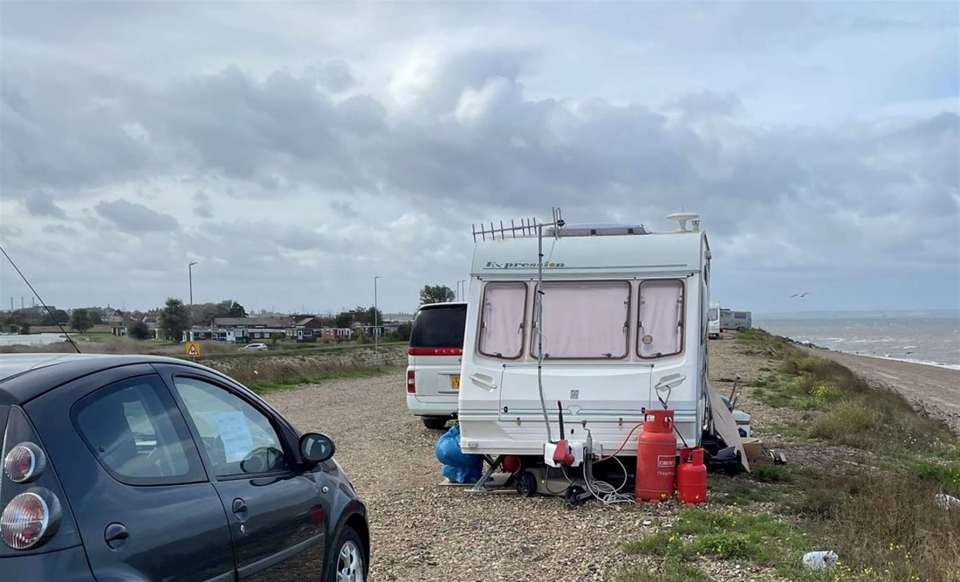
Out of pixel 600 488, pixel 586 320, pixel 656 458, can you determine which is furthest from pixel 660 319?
pixel 600 488

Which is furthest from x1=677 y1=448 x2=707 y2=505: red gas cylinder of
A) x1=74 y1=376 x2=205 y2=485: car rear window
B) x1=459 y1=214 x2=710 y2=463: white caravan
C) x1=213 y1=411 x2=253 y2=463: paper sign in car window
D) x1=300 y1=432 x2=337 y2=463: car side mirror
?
x1=74 y1=376 x2=205 y2=485: car rear window

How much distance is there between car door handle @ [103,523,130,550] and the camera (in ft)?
11.0

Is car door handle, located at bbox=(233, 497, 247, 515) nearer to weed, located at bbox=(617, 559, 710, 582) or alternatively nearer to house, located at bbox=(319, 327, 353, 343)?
weed, located at bbox=(617, 559, 710, 582)

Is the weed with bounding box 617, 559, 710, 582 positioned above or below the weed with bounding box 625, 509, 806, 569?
below

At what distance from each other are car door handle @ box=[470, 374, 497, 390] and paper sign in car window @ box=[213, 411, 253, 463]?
509cm

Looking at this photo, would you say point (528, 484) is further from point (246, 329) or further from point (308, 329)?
point (308, 329)

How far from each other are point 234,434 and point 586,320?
5.81 m

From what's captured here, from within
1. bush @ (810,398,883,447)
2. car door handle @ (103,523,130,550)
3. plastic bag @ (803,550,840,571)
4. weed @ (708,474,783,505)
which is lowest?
weed @ (708,474,783,505)

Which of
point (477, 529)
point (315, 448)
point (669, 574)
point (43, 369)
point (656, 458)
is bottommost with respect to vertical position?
point (477, 529)

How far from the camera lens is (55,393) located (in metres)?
3.49

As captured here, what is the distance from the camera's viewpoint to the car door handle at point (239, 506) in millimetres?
4273

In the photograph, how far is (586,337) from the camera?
9.97 meters

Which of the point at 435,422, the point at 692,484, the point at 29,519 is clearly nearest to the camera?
the point at 29,519

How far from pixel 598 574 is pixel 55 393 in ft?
14.9
